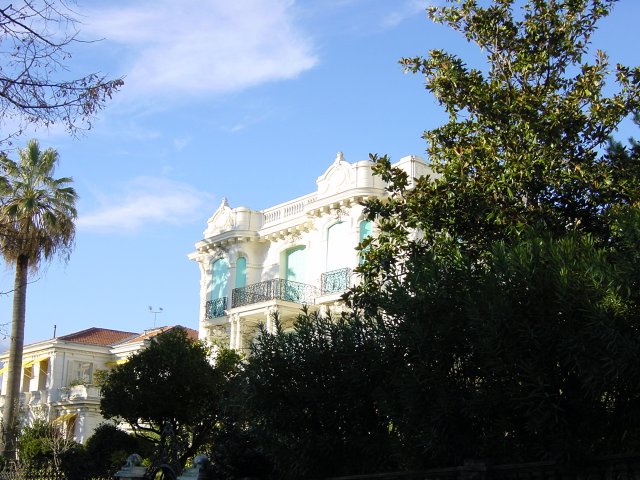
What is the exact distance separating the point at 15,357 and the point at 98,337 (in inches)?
874

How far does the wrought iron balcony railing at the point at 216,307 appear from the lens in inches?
1372

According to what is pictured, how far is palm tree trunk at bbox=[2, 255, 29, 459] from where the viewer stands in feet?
97.5

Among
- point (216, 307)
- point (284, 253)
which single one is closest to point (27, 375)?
point (216, 307)

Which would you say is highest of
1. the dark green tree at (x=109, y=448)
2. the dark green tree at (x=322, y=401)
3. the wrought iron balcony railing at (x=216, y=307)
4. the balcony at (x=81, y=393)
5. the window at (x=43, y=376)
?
the wrought iron balcony railing at (x=216, y=307)

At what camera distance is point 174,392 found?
2228cm

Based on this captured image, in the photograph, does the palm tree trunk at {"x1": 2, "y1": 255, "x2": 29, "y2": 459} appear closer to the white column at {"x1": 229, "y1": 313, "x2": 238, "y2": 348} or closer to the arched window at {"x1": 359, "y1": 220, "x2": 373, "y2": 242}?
the white column at {"x1": 229, "y1": 313, "x2": 238, "y2": 348}

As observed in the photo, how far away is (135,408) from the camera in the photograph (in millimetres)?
22391

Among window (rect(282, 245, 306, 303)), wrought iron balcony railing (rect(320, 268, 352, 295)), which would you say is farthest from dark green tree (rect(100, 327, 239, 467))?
window (rect(282, 245, 306, 303))

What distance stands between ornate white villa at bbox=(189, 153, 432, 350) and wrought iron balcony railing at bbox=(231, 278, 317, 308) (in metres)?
0.04

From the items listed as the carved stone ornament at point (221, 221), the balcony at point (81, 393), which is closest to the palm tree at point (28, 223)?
the carved stone ornament at point (221, 221)

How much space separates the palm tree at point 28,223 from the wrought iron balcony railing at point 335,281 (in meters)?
9.73

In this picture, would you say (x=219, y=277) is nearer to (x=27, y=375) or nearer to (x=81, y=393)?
(x=81, y=393)

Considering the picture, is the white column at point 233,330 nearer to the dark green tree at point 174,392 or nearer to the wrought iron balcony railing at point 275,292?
the wrought iron balcony railing at point 275,292

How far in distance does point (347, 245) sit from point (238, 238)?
243 inches
